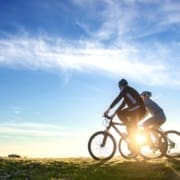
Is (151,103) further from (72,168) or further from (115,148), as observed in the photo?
(72,168)

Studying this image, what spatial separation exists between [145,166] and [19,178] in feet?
20.9

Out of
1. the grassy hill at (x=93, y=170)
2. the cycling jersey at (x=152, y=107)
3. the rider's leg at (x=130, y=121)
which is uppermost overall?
the cycling jersey at (x=152, y=107)

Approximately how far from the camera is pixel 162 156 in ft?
76.9

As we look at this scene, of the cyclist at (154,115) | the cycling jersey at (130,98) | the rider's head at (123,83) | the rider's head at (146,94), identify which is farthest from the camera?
the rider's head at (146,94)

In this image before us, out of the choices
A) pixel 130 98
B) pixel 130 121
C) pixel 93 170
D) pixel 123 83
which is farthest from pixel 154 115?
pixel 93 170

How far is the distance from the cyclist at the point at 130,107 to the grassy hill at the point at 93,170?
1.77 m

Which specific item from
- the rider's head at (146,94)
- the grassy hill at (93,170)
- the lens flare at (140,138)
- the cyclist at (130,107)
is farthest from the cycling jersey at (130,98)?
the grassy hill at (93,170)

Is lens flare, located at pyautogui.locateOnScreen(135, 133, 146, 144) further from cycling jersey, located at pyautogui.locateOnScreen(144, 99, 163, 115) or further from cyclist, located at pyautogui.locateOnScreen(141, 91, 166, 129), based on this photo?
cycling jersey, located at pyautogui.locateOnScreen(144, 99, 163, 115)

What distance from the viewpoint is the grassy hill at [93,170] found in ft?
66.7

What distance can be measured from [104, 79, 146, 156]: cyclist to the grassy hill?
1.77 meters

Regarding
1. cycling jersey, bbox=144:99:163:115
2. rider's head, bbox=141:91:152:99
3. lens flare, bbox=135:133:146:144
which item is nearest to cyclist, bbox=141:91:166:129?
cycling jersey, bbox=144:99:163:115

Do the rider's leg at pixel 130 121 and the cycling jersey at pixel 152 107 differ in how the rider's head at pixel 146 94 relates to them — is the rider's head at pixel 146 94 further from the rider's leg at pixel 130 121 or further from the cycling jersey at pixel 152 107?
the rider's leg at pixel 130 121

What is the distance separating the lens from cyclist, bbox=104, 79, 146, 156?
903 inches

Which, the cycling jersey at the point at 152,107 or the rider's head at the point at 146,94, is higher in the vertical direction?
the rider's head at the point at 146,94
